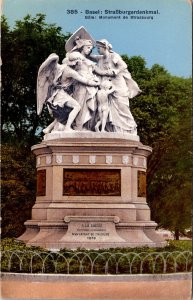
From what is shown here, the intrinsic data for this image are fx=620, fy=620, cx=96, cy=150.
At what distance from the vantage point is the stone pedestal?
15266 millimetres

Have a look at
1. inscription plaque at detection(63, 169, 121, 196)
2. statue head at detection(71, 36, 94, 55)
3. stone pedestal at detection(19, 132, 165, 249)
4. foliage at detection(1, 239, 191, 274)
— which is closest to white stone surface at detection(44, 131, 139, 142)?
stone pedestal at detection(19, 132, 165, 249)

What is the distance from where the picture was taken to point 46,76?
1669 cm

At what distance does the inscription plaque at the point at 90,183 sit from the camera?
1555 cm

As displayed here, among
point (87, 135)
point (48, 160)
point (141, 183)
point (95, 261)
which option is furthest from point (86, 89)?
point (95, 261)

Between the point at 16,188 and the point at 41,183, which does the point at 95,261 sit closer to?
the point at 41,183

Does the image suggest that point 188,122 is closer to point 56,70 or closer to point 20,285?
point 56,70

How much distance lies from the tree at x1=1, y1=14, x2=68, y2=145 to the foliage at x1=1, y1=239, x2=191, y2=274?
9681mm

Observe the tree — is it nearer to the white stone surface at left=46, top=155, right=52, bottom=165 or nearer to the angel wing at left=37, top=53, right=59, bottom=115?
the angel wing at left=37, top=53, right=59, bottom=115

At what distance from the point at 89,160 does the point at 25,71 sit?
853 cm

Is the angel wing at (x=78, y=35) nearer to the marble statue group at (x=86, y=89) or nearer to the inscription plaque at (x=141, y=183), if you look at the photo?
the marble statue group at (x=86, y=89)

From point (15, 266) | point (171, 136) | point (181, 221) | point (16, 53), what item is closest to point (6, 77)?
point (16, 53)

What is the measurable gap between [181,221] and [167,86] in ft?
23.4

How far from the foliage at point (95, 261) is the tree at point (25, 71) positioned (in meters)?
9.68

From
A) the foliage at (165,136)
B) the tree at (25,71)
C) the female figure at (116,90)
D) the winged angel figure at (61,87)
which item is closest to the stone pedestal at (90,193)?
the female figure at (116,90)
